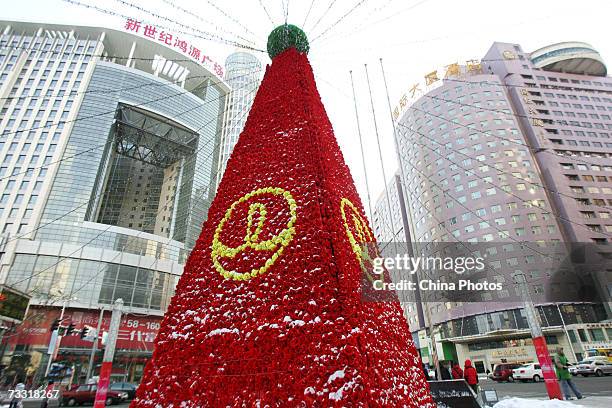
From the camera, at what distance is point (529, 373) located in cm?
2153

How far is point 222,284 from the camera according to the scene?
3.01 meters

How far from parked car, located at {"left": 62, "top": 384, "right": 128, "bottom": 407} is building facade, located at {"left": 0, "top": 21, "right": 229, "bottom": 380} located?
11361 mm

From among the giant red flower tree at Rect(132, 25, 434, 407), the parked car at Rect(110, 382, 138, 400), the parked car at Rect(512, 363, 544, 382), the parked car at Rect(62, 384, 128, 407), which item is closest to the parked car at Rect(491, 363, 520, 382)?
the parked car at Rect(512, 363, 544, 382)

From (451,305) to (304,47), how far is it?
46.0 m

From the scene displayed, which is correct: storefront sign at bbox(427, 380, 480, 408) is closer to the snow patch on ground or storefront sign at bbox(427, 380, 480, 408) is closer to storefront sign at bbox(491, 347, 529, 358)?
the snow patch on ground

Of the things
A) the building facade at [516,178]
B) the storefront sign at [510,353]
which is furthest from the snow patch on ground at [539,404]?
the storefront sign at [510,353]

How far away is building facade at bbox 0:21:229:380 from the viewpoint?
114 feet

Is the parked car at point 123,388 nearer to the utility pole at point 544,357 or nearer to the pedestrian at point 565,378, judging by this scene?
the utility pole at point 544,357

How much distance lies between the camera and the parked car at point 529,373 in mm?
21203

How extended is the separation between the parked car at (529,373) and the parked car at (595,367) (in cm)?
295

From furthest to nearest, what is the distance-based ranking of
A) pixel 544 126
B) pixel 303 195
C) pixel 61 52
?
1. pixel 61 52
2. pixel 544 126
3. pixel 303 195

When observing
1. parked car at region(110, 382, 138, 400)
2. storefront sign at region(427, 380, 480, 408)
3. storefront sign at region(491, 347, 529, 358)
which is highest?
storefront sign at region(427, 380, 480, 408)

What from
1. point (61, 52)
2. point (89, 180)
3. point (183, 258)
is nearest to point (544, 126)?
point (183, 258)

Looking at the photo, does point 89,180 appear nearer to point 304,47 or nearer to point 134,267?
point 134,267
